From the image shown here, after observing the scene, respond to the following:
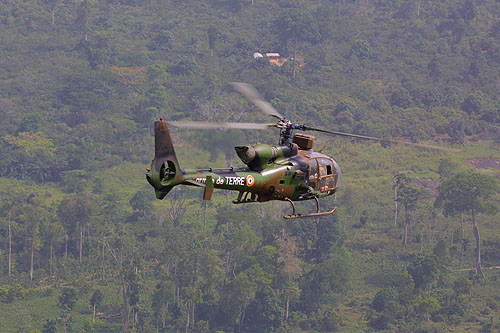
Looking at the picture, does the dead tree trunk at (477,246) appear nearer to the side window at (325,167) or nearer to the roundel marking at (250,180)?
the side window at (325,167)

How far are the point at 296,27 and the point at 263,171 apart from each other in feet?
420

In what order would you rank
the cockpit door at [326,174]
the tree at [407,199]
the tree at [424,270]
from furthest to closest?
the tree at [407,199] < the tree at [424,270] < the cockpit door at [326,174]

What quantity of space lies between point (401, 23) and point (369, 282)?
74.4m

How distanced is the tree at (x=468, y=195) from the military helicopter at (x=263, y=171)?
80.2 m

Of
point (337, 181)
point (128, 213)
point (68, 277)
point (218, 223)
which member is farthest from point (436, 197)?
point (337, 181)

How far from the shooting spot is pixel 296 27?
159500 millimetres

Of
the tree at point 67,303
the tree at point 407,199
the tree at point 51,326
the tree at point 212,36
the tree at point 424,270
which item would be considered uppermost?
the tree at point 212,36

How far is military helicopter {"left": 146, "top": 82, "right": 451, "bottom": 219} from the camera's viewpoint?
3066 cm

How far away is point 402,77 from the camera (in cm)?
15688

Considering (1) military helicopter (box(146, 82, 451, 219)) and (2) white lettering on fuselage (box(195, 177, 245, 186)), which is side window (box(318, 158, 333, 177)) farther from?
(2) white lettering on fuselage (box(195, 177, 245, 186))

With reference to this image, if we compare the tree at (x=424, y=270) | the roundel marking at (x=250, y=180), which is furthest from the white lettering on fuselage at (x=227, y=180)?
the tree at (x=424, y=270)

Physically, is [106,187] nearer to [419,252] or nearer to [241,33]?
[419,252]

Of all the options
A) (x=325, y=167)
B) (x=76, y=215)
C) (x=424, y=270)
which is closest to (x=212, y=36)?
(x=76, y=215)

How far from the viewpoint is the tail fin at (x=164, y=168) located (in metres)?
30.5
